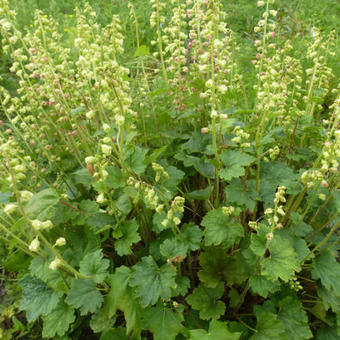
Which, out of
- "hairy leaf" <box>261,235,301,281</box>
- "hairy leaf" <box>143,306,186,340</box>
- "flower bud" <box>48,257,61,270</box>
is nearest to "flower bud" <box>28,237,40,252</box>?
"flower bud" <box>48,257,61,270</box>

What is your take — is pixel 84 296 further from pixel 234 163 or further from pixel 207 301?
pixel 234 163

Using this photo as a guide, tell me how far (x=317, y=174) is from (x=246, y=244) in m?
Answer: 0.78

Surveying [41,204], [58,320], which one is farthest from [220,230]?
[58,320]

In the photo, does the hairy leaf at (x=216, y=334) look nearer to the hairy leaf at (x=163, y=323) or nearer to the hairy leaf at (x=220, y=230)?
the hairy leaf at (x=163, y=323)

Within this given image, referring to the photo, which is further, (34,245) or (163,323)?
(163,323)

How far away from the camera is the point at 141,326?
2051 millimetres

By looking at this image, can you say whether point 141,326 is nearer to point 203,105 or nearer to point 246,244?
point 246,244

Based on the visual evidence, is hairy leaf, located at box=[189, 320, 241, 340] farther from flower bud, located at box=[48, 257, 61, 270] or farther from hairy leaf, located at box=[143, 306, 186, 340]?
flower bud, located at box=[48, 257, 61, 270]

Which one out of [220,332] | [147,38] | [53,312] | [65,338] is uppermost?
[147,38]

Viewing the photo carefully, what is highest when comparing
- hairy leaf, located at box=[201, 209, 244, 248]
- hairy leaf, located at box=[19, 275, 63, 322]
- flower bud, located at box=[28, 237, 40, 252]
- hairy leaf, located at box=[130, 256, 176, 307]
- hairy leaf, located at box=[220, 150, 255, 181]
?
hairy leaf, located at box=[220, 150, 255, 181]

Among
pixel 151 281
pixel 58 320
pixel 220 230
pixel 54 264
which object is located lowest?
pixel 58 320

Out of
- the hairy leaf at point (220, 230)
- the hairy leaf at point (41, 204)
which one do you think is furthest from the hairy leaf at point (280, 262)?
the hairy leaf at point (41, 204)

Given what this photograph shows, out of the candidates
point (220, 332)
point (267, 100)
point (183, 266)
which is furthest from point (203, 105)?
point (220, 332)

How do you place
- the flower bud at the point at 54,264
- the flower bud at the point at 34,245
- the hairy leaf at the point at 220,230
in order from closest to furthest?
the flower bud at the point at 34,245, the flower bud at the point at 54,264, the hairy leaf at the point at 220,230
